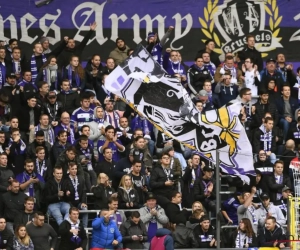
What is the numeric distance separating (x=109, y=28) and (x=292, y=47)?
4.34 metres

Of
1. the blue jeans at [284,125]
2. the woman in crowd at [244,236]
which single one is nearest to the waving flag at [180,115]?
the woman in crowd at [244,236]

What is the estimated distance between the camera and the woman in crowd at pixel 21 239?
24828mm

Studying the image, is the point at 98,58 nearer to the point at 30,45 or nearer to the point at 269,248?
the point at 30,45

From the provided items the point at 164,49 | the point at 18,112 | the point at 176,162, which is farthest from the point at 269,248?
the point at 164,49

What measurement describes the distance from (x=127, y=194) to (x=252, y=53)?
6697mm

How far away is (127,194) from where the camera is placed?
26453 mm

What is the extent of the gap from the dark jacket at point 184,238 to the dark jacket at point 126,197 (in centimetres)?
102

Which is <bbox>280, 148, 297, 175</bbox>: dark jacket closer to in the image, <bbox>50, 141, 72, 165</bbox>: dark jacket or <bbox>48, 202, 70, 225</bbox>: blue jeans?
<bbox>50, 141, 72, 165</bbox>: dark jacket

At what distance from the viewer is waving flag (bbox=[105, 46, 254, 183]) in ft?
82.7

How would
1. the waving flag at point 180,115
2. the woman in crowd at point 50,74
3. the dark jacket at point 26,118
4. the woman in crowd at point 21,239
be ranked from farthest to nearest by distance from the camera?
the woman in crowd at point 50,74
the dark jacket at point 26,118
the waving flag at point 180,115
the woman in crowd at point 21,239

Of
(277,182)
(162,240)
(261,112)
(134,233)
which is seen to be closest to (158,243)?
(162,240)

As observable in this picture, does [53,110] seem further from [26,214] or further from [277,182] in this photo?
[277,182]

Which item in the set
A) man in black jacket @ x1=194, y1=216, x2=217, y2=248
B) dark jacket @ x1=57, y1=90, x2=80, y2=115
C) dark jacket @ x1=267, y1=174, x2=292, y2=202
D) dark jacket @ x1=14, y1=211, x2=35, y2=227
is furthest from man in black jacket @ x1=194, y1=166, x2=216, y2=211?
dark jacket @ x1=57, y1=90, x2=80, y2=115

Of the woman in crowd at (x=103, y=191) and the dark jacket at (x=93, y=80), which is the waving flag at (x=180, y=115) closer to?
the woman in crowd at (x=103, y=191)
